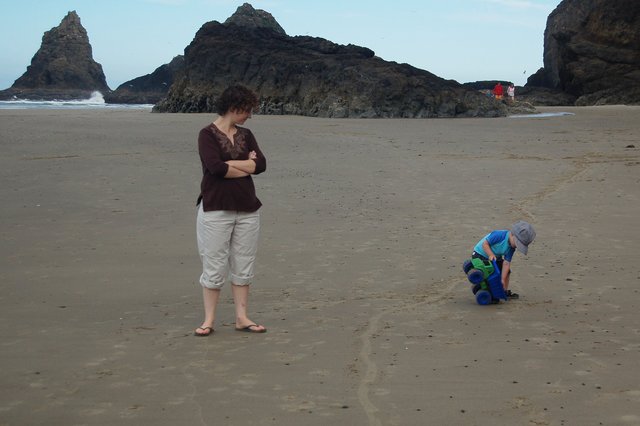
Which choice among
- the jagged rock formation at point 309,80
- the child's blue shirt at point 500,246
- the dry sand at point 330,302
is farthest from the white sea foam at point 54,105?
the child's blue shirt at point 500,246

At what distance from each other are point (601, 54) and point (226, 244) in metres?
50.5

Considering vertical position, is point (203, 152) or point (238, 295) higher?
point (203, 152)

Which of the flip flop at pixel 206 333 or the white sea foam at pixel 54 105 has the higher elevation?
the flip flop at pixel 206 333

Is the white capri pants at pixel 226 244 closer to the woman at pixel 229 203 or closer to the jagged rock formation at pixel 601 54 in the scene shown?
the woman at pixel 229 203

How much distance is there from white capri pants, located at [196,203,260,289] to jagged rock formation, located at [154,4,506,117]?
79.2 feet

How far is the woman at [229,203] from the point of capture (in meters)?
5.34

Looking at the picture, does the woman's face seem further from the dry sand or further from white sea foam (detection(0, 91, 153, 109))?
white sea foam (detection(0, 91, 153, 109))

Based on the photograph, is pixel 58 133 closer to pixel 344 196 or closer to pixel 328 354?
pixel 344 196

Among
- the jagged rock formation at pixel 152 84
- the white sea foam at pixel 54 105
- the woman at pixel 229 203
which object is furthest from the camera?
the jagged rock formation at pixel 152 84

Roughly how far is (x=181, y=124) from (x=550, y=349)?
18.8 metres

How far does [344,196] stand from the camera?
11258 millimetres

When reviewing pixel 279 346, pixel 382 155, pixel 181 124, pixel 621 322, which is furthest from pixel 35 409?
pixel 181 124

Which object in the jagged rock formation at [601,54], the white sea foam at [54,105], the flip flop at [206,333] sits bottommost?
the white sea foam at [54,105]

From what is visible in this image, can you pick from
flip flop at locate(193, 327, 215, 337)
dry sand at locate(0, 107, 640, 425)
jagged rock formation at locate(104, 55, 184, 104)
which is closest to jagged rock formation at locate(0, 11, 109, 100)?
jagged rock formation at locate(104, 55, 184, 104)
